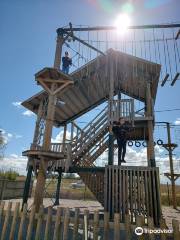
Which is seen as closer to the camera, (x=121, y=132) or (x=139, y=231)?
(x=139, y=231)

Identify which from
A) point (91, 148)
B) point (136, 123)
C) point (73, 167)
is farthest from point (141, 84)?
point (73, 167)

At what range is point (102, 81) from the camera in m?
12.6

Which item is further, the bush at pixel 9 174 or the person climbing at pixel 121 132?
the bush at pixel 9 174

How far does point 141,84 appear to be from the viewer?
473 inches

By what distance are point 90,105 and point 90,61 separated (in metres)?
3.87

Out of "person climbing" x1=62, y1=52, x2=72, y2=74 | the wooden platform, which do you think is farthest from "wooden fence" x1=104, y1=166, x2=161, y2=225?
"person climbing" x1=62, y1=52, x2=72, y2=74

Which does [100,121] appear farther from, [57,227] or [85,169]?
[57,227]

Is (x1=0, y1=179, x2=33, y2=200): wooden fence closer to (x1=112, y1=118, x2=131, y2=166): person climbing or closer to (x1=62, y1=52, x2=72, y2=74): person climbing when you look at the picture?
(x1=112, y1=118, x2=131, y2=166): person climbing

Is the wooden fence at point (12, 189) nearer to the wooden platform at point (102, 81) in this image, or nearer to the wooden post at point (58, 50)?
the wooden platform at point (102, 81)

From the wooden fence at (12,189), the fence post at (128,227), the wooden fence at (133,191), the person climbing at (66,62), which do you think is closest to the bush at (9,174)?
the wooden fence at (12,189)

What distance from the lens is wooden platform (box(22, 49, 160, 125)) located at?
1134 centimetres

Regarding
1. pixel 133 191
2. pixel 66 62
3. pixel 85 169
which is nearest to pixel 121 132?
pixel 85 169

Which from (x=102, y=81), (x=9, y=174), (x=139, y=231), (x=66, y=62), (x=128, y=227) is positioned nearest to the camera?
(x=139, y=231)

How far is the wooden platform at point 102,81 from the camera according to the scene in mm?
11344
